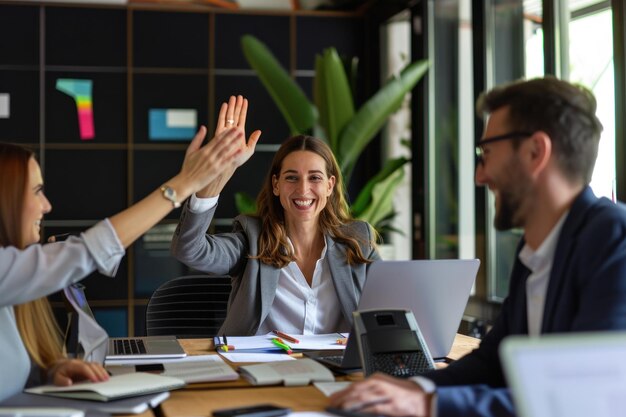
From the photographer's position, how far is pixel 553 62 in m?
3.66

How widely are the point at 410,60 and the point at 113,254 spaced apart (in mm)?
4093

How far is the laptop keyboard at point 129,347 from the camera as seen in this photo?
212 cm

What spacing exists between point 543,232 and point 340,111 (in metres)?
3.51

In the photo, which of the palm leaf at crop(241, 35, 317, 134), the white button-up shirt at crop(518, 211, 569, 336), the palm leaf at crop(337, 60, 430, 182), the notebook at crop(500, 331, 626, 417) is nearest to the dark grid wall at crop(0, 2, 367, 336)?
the palm leaf at crop(241, 35, 317, 134)

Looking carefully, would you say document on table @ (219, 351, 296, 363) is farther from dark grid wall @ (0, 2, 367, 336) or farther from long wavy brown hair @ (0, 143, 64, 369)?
dark grid wall @ (0, 2, 367, 336)

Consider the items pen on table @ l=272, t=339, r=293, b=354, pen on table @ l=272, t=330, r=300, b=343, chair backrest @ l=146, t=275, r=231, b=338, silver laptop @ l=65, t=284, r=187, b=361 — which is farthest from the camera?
chair backrest @ l=146, t=275, r=231, b=338

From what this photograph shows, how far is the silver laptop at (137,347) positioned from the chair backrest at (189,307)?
0.49 meters

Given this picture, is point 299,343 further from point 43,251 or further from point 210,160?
point 43,251

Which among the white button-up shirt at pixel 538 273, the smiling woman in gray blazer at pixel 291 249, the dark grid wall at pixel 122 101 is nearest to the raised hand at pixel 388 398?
the white button-up shirt at pixel 538 273

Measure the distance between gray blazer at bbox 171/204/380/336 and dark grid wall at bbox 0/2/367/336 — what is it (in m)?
2.89

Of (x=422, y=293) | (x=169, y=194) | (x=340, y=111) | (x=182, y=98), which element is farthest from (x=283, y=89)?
(x=169, y=194)

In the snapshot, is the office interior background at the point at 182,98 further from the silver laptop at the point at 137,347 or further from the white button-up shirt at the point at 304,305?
the silver laptop at the point at 137,347

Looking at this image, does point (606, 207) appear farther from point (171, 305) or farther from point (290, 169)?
point (171, 305)

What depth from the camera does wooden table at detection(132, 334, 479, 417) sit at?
62.1 inches
